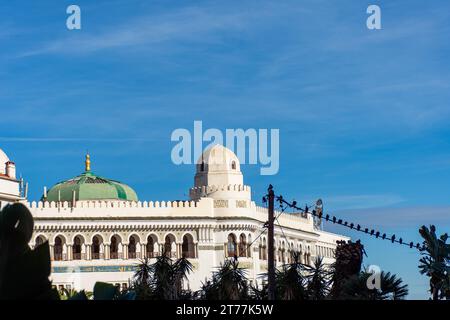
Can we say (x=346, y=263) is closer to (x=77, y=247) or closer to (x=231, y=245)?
(x=231, y=245)

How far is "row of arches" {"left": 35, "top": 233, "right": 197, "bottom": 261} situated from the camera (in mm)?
115062

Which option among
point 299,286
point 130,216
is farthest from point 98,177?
point 299,286

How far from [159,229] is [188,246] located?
3.18 meters

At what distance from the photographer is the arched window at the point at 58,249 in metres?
115

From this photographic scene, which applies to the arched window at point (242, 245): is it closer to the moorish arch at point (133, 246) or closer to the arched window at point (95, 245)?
the moorish arch at point (133, 246)

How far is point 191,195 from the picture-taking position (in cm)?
11869

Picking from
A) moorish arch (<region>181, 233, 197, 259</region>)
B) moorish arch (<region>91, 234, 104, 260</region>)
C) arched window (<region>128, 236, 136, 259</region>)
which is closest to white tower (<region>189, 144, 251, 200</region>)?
moorish arch (<region>181, 233, 197, 259</region>)

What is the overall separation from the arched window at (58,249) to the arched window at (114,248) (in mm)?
4560

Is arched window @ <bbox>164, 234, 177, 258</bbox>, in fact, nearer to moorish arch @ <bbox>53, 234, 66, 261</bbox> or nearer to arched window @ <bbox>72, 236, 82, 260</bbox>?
arched window @ <bbox>72, 236, 82, 260</bbox>

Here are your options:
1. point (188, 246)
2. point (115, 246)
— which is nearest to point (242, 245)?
point (188, 246)
